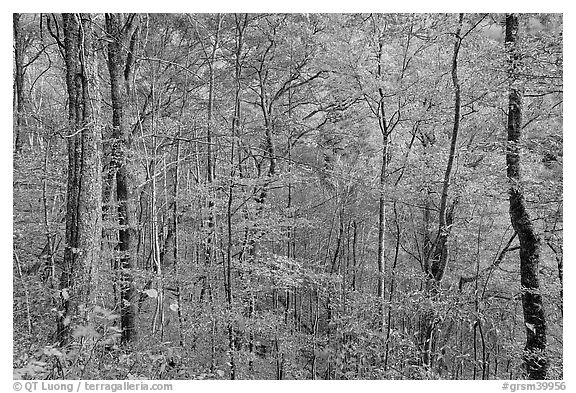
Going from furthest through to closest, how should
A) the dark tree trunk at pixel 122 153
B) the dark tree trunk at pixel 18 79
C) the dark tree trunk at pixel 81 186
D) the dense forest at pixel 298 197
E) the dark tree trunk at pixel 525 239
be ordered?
the dark tree trunk at pixel 18 79
the dark tree trunk at pixel 122 153
the dark tree trunk at pixel 525 239
the dense forest at pixel 298 197
the dark tree trunk at pixel 81 186

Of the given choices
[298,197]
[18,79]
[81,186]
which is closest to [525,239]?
[298,197]

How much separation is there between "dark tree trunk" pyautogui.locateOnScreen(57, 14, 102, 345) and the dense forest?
18 mm

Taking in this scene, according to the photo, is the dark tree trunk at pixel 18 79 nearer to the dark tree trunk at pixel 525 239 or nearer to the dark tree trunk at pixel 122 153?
the dark tree trunk at pixel 122 153

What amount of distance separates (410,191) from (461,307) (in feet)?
8.82

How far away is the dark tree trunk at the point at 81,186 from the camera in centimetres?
372

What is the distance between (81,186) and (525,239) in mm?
5167

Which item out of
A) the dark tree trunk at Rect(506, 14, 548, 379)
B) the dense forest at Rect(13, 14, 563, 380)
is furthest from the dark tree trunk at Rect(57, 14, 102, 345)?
the dark tree trunk at Rect(506, 14, 548, 379)

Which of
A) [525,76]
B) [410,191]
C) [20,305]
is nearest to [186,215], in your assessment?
[20,305]

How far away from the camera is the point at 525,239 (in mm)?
5141

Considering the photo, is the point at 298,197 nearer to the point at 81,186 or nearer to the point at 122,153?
the point at 122,153

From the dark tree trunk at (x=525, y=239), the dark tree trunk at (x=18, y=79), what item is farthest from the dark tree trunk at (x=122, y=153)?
the dark tree trunk at (x=525, y=239)

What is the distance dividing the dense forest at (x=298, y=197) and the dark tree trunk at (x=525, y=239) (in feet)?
0.08

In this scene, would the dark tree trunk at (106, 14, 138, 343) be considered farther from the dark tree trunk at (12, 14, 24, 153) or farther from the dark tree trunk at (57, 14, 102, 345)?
the dark tree trunk at (57, 14, 102, 345)
